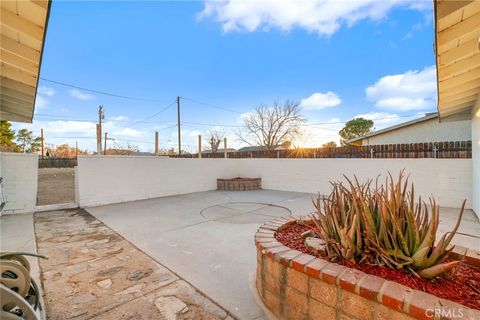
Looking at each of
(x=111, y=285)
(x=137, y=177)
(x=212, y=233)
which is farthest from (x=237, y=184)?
(x=111, y=285)

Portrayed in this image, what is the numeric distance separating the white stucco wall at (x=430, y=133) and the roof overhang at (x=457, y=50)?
580cm

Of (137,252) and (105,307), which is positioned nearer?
(105,307)

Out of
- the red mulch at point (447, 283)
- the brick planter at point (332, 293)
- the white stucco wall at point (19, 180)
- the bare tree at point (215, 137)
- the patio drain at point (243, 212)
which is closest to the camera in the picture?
the brick planter at point (332, 293)

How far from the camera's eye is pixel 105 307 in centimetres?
177

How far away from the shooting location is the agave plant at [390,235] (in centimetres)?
129

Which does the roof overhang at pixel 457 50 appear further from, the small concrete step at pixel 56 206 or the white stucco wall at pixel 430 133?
the small concrete step at pixel 56 206

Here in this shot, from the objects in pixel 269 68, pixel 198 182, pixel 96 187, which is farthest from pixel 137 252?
pixel 269 68

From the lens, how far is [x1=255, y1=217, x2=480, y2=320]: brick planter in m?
1.02

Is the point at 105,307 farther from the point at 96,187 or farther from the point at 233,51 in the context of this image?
the point at 233,51

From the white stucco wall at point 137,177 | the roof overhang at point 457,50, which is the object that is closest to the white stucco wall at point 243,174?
the white stucco wall at point 137,177

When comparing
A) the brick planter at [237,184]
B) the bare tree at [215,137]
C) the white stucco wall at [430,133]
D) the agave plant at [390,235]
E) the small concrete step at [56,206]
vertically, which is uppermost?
the bare tree at [215,137]

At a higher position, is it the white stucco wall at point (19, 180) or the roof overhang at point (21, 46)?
the roof overhang at point (21, 46)

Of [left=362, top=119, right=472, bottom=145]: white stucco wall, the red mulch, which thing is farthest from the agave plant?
[left=362, top=119, right=472, bottom=145]: white stucco wall

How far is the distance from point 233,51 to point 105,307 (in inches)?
377
